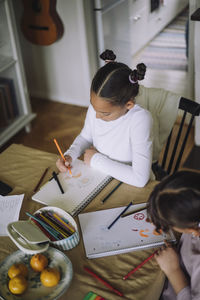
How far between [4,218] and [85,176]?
13.4 inches

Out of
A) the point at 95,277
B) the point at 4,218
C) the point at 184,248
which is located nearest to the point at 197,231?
the point at 184,248

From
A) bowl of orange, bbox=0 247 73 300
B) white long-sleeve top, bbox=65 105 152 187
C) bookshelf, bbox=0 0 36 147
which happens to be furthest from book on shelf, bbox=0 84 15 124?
bowl of orange, bbox=0 247 73 300

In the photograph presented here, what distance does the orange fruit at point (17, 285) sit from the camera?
3.12 feet

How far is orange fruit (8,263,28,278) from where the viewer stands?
98 centimetres

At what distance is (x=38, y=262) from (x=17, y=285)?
3.2 inches

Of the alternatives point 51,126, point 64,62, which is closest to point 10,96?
point 51,126

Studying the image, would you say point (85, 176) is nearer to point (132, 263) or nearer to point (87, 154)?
point (87, 154)

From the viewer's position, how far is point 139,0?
302 cm

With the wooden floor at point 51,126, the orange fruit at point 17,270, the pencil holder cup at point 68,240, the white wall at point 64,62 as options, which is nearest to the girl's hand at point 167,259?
the pencil holder cup at point 68,240

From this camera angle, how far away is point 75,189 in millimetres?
1311

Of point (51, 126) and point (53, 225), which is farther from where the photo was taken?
point (51, 126)

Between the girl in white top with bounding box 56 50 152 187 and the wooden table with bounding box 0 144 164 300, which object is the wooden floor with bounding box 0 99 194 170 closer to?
the girl in white top with bounding box 56 50 152 187

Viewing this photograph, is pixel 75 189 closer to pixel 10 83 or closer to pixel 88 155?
pixel 88 155

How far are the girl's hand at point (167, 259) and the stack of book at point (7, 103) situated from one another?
2199 millimetres
